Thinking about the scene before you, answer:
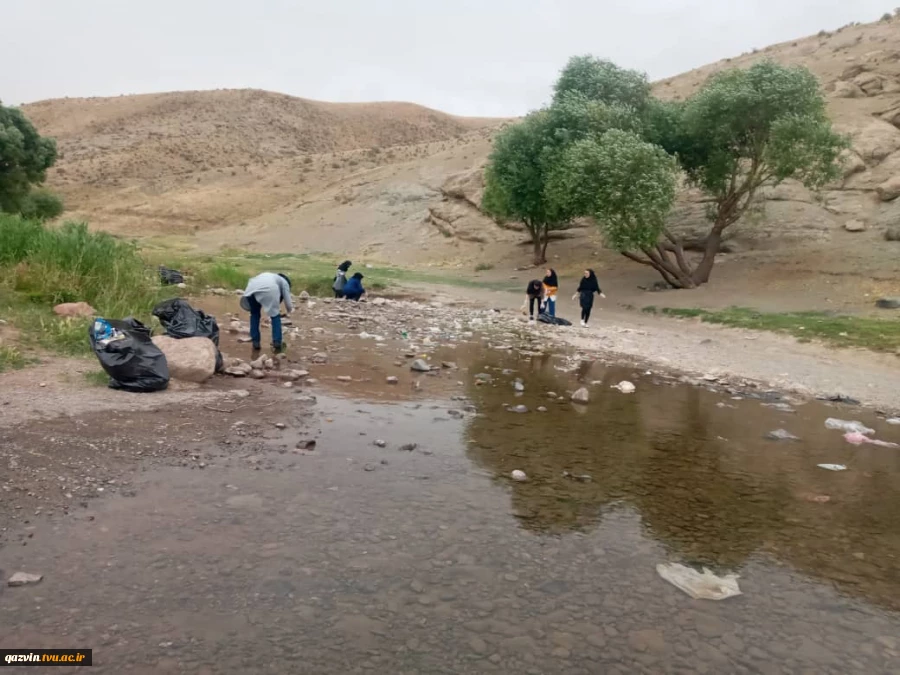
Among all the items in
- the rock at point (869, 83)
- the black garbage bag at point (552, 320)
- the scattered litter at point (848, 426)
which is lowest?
the black garbage bag at point (552, 320)

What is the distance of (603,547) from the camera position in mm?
4891

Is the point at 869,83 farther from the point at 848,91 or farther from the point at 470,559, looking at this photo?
the point at 470,559

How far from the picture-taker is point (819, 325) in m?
16.5

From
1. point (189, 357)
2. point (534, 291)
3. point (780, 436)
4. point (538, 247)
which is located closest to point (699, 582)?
point (780, 436)

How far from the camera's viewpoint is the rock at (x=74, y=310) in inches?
425

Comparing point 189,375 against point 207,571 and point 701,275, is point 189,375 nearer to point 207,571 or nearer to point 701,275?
point 207,571

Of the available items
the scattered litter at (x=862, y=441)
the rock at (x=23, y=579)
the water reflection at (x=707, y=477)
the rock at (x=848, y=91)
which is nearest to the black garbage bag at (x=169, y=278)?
the water reflection at (x=707, y=477)

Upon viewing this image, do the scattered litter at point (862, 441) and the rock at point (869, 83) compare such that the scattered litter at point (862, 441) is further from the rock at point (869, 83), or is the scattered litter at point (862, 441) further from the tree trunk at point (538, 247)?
the rock at point (869, 83)

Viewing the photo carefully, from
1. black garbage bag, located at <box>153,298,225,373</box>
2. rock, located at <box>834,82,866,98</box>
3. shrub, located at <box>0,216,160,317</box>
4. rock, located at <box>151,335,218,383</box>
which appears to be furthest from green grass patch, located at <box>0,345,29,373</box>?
rock, located at <box>834,82,866,98</box>

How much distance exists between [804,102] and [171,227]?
5078cm

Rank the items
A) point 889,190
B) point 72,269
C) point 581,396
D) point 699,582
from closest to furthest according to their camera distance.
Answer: point 699,582 → point 581,396 → point 72,269 → point 889,190

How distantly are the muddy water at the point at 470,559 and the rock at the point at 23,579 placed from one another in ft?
0.23

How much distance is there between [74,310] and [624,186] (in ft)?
56.5

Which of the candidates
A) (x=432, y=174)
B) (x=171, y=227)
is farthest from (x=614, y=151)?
(x=171, y=227)
